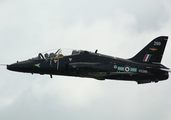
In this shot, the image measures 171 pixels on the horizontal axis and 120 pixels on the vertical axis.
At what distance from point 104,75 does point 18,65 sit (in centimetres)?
874

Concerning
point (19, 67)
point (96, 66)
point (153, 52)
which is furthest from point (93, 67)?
point (153, 52)

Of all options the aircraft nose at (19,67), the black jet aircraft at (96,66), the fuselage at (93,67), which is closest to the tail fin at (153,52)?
the black jet aircraft at (96,66)

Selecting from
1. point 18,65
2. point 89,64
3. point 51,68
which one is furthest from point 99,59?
point 18,65

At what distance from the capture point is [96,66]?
46.4m

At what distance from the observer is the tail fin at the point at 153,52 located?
4947 centimetres

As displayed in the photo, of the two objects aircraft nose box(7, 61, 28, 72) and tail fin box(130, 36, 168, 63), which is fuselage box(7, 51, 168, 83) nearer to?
aircraft nose box(7, 61, 28, 72)

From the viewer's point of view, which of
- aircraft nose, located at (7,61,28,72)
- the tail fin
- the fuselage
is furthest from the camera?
the tail fin

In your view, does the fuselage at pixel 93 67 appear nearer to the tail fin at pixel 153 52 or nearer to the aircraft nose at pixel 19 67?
the aircraft nose at pixel 19 67

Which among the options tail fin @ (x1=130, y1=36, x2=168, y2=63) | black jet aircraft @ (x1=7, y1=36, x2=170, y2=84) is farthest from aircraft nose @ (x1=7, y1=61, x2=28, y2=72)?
tail fin @ (x1=130, y1=36, x2=168, y2=63)

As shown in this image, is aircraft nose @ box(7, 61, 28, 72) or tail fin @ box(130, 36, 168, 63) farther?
tail fin @ box(130, 36, 168, 63)

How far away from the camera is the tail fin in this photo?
49.5m

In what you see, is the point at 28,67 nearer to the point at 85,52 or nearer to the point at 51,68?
the point at 51,68

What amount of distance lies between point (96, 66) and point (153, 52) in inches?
288

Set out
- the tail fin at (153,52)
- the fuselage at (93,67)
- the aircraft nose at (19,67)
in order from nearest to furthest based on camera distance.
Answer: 1. the aircraft nose at (19,67)
2. the fuselage at (93,67)
3. the tail fin at (153,52)
